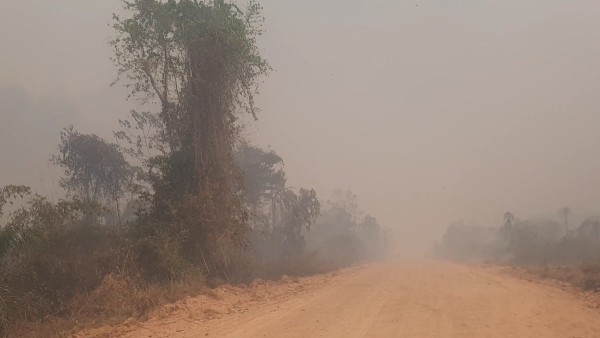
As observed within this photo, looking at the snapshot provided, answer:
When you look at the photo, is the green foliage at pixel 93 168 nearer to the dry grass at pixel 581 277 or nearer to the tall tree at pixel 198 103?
the tall tree at pixel 198 103

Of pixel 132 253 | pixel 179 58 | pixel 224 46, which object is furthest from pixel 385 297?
pixel 179 58

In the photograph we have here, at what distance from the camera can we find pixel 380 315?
10805 millimetres

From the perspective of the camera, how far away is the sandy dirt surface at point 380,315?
9062 mm

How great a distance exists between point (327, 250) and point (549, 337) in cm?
4548

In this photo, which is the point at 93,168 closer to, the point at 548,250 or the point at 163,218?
the point at 163,218

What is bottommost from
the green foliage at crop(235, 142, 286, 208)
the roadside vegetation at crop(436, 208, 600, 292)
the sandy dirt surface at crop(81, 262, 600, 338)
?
the roadside vegetation at crop(436, 208, 600, 292)

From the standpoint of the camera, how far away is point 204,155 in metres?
18.6

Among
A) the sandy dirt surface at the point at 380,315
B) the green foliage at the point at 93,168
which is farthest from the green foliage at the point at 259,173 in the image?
the sandy dirt surface at the point at 380,315

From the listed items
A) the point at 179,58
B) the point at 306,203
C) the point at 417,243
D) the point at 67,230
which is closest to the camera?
the point at 67,230

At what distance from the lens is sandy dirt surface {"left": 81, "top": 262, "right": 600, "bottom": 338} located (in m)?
9.06

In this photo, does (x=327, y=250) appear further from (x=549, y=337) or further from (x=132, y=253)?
(x=549, y=337)

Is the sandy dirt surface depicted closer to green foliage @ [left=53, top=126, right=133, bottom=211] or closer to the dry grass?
the dry grass

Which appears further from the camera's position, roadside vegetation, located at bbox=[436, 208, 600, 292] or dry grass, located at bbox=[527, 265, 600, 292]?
roadside vegetation, located at bbox=[436, 208, 600, 292]

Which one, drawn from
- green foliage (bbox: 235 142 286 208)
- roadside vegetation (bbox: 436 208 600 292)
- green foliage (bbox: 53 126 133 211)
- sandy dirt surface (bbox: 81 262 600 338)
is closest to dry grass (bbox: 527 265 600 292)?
roadside vegetation (bbox: 436 208 600 292)
